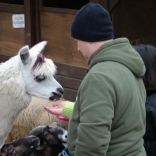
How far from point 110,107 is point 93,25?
15.5 inches

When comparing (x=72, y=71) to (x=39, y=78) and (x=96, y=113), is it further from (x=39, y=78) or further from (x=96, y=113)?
(x=96, y=113)

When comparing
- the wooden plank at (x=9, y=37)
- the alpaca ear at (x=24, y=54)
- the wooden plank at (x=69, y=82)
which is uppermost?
the alpaca ear at (x=24, y=54)

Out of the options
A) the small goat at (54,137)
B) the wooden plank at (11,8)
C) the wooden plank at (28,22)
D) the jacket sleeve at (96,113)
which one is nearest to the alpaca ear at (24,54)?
the small goat at (54,137)

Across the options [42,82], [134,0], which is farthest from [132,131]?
[134,0]

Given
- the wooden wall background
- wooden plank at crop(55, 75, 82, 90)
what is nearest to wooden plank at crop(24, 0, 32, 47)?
the wooden wall background

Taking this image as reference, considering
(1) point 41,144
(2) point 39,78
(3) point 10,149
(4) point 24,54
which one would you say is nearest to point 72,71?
(1) point 41,144

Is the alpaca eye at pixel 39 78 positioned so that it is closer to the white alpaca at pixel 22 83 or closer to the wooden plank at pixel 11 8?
the white alpaca at pixel 22 83

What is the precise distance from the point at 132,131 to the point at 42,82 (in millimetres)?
1129

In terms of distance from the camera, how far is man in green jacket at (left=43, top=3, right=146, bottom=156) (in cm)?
163

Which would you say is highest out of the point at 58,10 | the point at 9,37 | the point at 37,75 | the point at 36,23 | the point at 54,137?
the point at 58,10

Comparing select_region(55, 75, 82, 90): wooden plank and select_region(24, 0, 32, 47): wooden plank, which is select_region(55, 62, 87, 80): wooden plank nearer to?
select_region(55, 75, 82, 90): wooden plank

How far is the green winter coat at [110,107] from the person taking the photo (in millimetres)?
1626

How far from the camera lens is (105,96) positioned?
1.62 metres

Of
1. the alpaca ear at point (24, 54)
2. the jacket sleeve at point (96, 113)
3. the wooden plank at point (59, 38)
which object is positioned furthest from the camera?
the wooden plank at point (59, 38)
